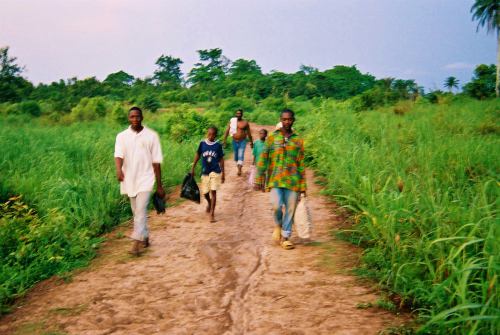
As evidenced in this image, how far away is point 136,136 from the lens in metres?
5.08

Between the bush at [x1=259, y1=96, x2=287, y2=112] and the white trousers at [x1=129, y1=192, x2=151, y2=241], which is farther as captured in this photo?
the bush at [x1=259, y1=96, x2=287, y2=112]

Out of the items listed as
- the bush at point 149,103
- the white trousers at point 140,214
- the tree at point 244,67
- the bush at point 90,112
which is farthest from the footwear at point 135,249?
the tree at point 244,67

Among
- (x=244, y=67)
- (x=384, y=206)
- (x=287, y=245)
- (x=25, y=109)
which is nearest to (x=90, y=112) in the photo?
(x=25, y=109)

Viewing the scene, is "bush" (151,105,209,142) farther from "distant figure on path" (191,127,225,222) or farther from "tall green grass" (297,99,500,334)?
"distant figure on path" (191,127,225,222)

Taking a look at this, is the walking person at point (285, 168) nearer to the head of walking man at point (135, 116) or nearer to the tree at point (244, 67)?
the head of walking man at point (135, 116)

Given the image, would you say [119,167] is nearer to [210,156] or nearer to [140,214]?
[140,214]

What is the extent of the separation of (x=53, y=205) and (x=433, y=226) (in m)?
5.46

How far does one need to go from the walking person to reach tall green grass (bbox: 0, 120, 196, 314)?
2.53 metres

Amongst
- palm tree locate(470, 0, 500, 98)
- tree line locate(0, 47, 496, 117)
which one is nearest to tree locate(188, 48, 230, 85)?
tree line locate(0, 47, 496, 117)

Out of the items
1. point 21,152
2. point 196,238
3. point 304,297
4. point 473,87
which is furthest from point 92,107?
point 473,87

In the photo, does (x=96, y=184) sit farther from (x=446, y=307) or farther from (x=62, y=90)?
(x=62, y=90)

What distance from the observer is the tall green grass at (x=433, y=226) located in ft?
9.45

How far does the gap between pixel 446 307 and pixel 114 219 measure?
5.28m

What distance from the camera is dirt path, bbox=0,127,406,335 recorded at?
334 cm
